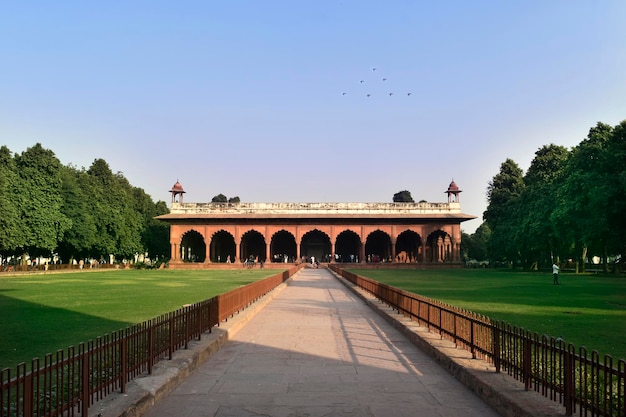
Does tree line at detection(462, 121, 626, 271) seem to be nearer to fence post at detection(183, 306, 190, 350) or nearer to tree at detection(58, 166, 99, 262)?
fence post at detection(183, 306, 190, 350)

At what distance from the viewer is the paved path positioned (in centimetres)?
580

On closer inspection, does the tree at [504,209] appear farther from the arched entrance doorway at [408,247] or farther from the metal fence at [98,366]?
the metal fence at [98,366]

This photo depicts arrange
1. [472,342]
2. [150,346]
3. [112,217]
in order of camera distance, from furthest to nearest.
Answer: [112,217] → [472,342] → [150,346]

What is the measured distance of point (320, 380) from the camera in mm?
7090

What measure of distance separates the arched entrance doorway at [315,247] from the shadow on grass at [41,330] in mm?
56910

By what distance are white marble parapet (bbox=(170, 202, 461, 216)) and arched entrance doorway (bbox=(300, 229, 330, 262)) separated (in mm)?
11035

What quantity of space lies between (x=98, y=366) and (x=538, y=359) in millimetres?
4825

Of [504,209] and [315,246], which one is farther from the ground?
[504,209]

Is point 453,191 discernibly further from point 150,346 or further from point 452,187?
point 150,346

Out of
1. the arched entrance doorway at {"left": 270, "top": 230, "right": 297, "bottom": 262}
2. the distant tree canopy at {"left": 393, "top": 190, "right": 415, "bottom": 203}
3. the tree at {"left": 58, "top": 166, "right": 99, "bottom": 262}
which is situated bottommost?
the arched entrance doorway at {"left": 270, "top": 230, "right": 297, "bottom": 262}

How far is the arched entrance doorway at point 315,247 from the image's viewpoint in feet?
237

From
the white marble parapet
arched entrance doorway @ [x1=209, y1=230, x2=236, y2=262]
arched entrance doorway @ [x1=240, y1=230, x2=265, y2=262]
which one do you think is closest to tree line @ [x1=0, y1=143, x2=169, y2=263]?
the white marble parapet

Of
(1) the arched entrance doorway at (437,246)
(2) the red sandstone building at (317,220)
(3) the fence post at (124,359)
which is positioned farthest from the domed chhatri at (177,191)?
(3) the fence post at (124,359)

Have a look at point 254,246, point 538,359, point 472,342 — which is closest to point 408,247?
point 254,246
